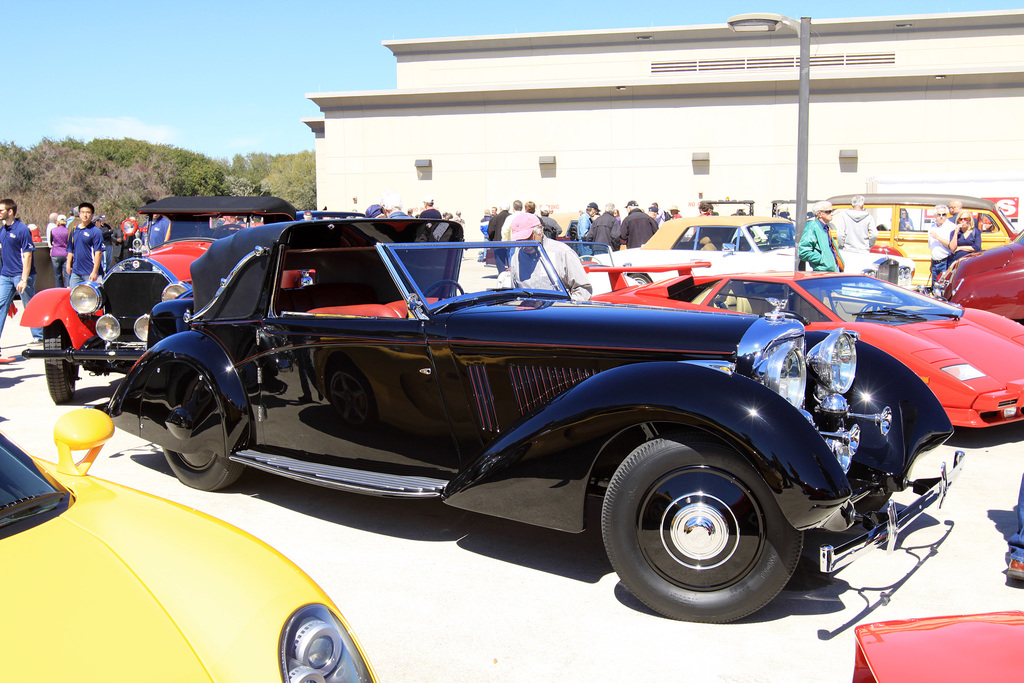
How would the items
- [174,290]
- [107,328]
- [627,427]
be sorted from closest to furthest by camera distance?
1. [627,427]
2. [107,328]
3. [174,290]

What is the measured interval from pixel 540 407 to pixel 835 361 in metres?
1.39

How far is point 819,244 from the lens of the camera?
8750 mm

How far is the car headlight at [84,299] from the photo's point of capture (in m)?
7.19

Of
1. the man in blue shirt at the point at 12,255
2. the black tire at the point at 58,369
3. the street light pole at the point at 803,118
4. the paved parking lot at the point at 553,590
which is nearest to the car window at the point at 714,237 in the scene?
the street light pole at the point at 803,118

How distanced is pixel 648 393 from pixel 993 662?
1630mm

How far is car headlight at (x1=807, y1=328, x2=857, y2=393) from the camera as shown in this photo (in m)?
3.56

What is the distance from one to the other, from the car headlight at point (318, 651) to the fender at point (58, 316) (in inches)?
250

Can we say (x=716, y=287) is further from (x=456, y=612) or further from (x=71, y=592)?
(x=71, y=592)

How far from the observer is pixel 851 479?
353 cm

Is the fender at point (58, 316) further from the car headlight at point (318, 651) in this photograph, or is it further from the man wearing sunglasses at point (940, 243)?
the man wearing sunglasses at point (940, 243)

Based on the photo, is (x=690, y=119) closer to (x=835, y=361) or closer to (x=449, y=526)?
(x=835, y=361)

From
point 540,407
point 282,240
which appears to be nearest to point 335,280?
point 282,240

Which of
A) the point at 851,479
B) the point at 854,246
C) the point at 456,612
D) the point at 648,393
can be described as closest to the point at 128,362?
the point at 456,612

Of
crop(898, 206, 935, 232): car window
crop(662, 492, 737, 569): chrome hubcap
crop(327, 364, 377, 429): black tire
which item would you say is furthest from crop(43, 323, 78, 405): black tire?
crop(898, 206, 935, 232): car window
